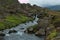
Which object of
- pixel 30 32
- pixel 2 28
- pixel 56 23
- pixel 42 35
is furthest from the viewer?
pixel 2 28

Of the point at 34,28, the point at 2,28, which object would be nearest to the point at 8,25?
the point at 2,28

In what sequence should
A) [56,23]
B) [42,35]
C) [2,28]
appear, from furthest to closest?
[2,28] → [42,35] → [56,23]

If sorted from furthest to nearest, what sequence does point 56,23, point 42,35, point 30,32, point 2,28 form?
point 2,28 → point 30,32 → point 42,35 → point 56,23

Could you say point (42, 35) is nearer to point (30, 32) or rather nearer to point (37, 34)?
point (37, 34)

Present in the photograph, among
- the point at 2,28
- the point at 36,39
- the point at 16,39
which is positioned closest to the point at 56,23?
the point at 36,39

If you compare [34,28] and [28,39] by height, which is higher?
[34,28]

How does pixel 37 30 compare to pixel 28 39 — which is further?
pixel 37 30

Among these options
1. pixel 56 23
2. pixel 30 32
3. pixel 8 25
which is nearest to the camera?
pixel 56 23

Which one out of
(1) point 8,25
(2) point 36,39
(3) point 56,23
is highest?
(1) point 8,25

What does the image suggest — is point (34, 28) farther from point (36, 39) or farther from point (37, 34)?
point (36, 39)

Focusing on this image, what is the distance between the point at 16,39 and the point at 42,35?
14.0 m

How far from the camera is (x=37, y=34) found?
338ft

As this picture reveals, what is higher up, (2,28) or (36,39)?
(2,28)

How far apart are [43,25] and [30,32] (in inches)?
290
